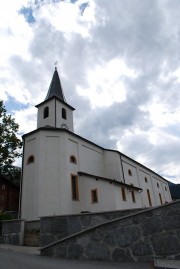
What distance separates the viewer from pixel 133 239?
23.1ft

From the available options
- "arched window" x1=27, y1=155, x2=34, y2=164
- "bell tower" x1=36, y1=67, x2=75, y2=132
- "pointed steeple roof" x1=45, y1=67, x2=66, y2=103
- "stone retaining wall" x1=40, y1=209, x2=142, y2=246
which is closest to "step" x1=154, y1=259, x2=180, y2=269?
"stone retaining wall" x1=40, y1=209, x2=142, y2=246

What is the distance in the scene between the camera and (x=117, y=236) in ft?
24.0

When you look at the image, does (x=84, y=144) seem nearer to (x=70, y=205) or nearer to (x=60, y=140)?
(x=60, y=140)

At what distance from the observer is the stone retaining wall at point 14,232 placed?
12.6 metres

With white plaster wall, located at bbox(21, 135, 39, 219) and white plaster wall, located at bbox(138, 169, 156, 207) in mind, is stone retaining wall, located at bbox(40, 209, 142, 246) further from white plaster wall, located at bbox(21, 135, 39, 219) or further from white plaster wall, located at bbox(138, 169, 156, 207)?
white plaster wall, located at bbox(138, 169, 156, 207)

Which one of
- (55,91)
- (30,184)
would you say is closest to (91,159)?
(30,184)

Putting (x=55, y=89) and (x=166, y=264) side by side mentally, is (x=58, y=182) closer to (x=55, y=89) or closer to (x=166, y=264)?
(x=55, y=89)

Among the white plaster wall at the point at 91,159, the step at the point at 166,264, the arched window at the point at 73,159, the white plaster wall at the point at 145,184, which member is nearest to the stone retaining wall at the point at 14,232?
the step at the point at 166,264

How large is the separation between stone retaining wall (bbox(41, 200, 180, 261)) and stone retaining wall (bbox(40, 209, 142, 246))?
7.58 feet

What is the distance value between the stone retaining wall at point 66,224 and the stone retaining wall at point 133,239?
2.31 meters

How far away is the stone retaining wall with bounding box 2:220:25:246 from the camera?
12.6m

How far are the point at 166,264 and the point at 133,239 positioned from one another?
1465mm

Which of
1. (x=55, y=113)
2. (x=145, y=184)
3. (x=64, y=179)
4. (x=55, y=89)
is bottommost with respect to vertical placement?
(x=64, y=179)

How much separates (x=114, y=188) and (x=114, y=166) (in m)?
7.79
